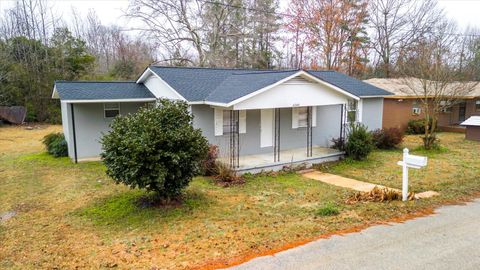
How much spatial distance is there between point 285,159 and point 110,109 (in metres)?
7.67

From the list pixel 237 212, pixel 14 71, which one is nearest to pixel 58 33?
pixel 14 71

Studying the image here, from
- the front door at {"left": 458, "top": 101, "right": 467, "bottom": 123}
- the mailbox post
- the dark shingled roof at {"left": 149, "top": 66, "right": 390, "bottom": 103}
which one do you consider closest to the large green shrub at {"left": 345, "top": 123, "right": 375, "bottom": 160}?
the dark shingled roof at {"left": 149, "top": 66, "right": 390, "bottom": 103}

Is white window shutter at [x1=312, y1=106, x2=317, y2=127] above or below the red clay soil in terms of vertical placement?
above

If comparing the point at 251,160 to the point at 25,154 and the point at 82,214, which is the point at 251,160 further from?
the point at 25,154

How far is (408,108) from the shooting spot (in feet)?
71.5

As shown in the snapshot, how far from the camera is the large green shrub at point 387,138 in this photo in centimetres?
1598

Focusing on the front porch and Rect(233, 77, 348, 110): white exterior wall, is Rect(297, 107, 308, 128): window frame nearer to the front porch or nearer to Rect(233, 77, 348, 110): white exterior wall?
the front porch

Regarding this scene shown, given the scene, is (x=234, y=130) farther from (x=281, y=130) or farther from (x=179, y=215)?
(x=179, y=215)

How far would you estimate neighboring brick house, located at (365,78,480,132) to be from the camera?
68.7 feet

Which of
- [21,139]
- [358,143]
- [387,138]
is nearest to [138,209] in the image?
[358,143]

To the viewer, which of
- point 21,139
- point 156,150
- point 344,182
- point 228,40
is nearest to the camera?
point 156,150

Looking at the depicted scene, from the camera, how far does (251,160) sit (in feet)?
40.9

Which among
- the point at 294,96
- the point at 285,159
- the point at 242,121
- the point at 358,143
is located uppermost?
the point at 294,96

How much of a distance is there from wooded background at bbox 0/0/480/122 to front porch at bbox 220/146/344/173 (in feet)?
51.4
